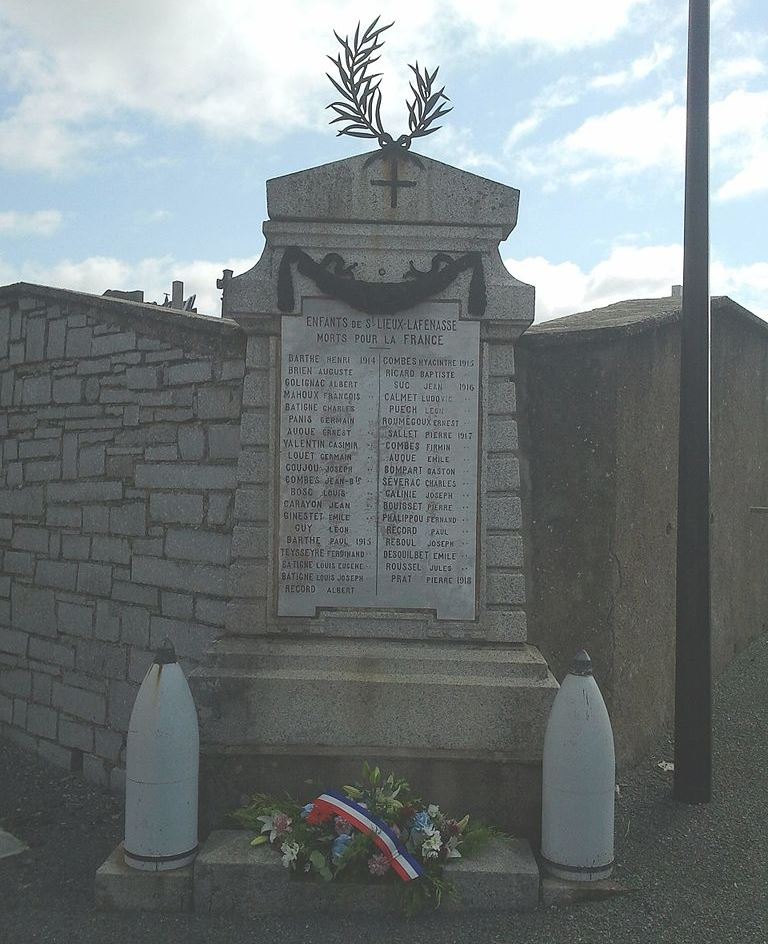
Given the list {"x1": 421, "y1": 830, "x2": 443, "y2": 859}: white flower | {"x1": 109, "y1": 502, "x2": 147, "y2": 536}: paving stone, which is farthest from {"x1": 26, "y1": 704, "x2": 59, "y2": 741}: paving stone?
{"x1": 421, "y1": 830, "x2": 443, "y2": 859}: white flower

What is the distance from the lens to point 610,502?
5.36 m

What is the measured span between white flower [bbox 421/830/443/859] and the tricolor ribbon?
2.2 inches

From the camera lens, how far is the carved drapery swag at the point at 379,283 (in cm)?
433

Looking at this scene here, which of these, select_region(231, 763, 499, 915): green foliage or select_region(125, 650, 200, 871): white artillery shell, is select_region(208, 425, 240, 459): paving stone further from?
select_region(231, 763, 499, 915): green foliage

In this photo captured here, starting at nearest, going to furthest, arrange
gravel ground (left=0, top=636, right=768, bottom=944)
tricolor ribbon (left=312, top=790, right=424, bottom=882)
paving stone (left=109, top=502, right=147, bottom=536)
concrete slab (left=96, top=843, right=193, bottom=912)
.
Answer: gravel ground (left=0, top=636, right=768, bottom=944) → tricolor ribbon (left=312, top=790, right=424, bottom=882) → concrete slab (left=96, top=843, right=193, bottom=912) → paving stone (left=109, top=502, right=147, bottom=536)

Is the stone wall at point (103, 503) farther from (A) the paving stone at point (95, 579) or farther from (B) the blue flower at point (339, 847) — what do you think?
(B) the blue flower at point (339, 847)

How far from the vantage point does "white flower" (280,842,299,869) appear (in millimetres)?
3676

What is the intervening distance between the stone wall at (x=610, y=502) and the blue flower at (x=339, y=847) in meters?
1.95

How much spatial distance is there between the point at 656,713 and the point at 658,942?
267 cm

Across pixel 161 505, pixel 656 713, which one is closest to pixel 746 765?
pixel 656 713

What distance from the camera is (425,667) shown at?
168 inches

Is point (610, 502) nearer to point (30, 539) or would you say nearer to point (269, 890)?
point (269, 890)

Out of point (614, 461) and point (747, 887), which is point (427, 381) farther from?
point (747, 887)

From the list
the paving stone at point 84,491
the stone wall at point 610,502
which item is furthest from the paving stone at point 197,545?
the stone wall at point 610,502
